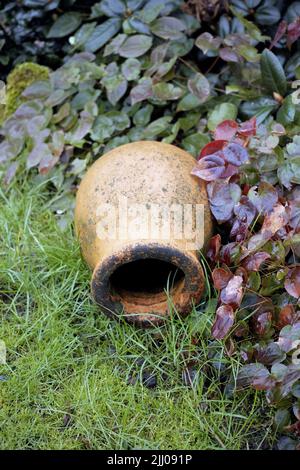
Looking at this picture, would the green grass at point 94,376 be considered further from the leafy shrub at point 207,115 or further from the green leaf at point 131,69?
the green leaf at point 131,69

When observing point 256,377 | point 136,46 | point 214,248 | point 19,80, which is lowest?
point 256,377

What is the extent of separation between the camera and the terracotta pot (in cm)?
238

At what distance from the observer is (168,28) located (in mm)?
3162

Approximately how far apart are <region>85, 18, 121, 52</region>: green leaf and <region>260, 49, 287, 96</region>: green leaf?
0.81m

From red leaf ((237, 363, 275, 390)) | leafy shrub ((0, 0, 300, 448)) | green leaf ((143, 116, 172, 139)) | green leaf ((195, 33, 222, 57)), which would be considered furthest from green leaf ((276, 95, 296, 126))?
red leaf ((237, 363, 275, 390))

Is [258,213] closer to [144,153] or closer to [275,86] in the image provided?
[144,153]

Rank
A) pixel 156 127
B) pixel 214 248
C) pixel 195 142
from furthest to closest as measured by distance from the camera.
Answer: pixel 156 127 < pixel 195 142 < pixel 214 248

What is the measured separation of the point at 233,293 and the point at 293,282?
214 mm

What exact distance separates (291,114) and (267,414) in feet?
4.05

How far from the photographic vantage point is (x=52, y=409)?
2318 mm

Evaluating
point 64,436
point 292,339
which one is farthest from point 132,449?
point 292,339

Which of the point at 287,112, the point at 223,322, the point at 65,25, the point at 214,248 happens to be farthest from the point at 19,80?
the point at 223,322

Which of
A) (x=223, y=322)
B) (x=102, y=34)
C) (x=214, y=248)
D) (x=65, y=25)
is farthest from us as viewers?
(x=65, y=25)

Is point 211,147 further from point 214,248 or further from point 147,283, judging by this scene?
point 147,283
